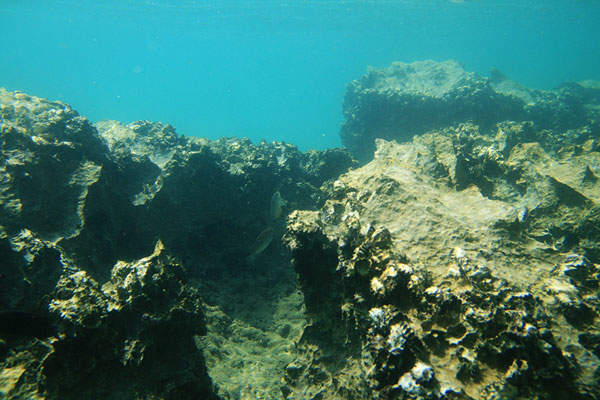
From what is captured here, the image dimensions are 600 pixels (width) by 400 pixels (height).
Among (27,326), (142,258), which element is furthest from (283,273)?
(27,326)

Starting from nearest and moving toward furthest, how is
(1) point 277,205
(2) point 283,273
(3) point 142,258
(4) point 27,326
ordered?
(4) point 27,326, (3) point 142,258, (1) point 277,205, (2) point 283,273

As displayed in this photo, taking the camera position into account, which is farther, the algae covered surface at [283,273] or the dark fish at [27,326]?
the dark fish at [27,326]

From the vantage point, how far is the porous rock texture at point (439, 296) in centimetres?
191

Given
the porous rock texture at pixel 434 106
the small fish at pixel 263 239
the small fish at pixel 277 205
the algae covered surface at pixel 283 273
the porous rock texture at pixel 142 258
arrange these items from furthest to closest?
the porous rock texture at pixel 434 106 < the small fish at pixel 277 205 < the small fish at pixel 263 239 < the porous rock texture at pixel 142 258 < the algae covered surface at pixel 283 273

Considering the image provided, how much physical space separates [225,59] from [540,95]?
4916 inches

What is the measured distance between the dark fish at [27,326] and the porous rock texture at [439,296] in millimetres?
2775

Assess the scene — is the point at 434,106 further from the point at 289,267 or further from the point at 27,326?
the point at 27,326

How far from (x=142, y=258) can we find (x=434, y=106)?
43.2ft

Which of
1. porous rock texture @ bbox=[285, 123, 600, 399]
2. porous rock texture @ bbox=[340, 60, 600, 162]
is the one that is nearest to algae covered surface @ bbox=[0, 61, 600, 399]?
porous rock texture @ bbox=[285, 123, 600, 399]

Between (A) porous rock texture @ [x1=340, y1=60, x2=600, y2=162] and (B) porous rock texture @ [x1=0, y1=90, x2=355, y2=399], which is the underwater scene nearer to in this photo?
(B) porous rock texture @ [x1=0, y1=90, x2=355, y2=399]

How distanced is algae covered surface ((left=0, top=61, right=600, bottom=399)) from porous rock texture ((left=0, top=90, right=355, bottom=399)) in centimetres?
3

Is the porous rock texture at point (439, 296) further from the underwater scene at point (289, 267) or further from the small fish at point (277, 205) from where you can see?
the small fish at point (277, 205)

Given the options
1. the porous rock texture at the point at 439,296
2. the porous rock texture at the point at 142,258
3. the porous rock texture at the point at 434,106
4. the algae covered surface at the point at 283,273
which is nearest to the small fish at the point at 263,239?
the algae covered surface at the point at 283,273

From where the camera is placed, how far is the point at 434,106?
12.6 m
